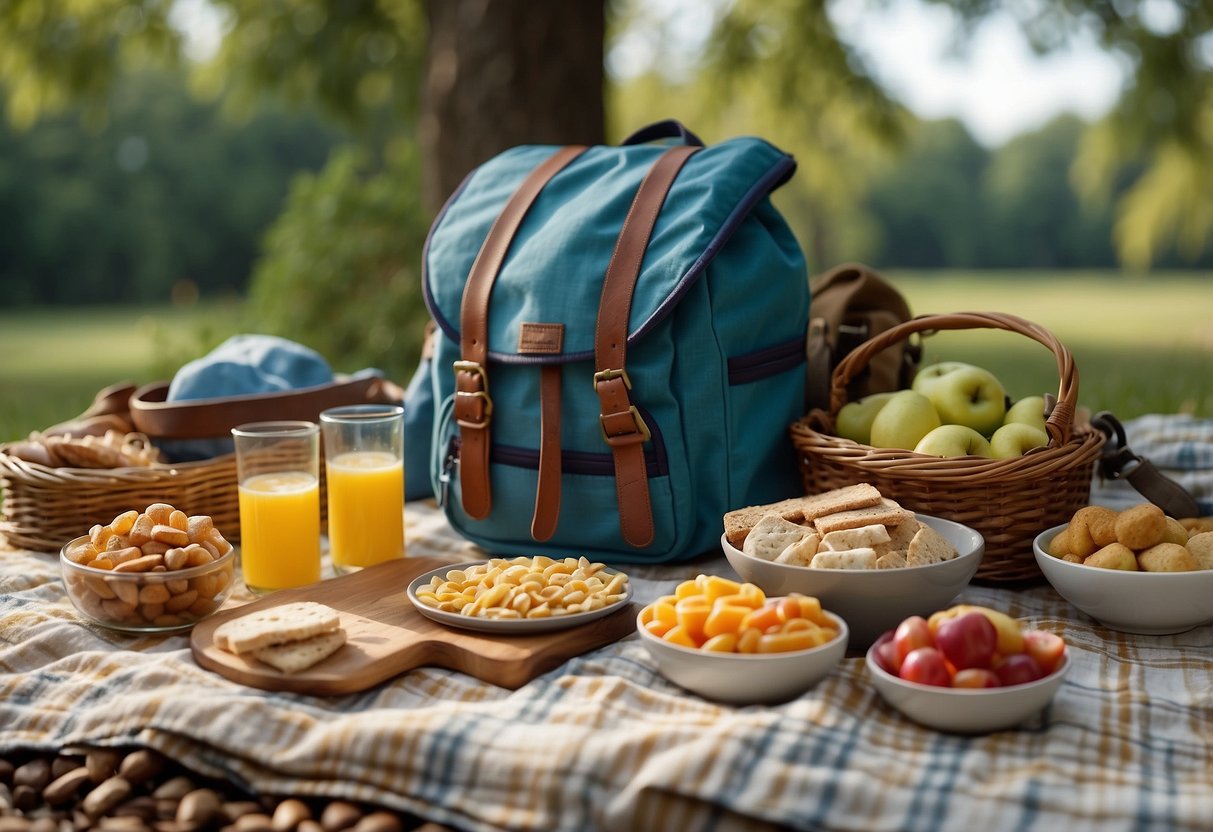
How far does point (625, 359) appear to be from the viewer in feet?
7.85

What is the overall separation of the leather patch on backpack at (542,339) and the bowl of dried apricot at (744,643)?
2.60 ft

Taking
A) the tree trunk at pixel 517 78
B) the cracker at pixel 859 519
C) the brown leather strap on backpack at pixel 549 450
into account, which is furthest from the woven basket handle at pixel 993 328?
the tree trunk at pixel 517 78

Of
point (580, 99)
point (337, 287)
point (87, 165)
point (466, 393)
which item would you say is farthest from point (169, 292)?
point (466, 393)

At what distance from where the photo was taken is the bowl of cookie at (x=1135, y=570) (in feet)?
6.40

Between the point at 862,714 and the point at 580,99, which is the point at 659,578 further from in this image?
the point at 580,99

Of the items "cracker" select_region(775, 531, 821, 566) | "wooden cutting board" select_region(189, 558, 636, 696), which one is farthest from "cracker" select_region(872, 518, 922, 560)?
"wooden cutting board" select_region(189, 558, 636, 696)

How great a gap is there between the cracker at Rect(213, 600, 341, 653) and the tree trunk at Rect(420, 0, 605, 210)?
267cm

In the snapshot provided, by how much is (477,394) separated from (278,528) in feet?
1.69

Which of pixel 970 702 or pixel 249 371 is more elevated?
pixel 249 371

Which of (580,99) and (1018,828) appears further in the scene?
(580,99)

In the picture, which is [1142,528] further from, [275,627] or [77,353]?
[77,353]

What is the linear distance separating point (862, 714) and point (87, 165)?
26.2 m

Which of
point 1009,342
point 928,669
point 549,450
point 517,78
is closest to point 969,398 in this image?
point 549,450

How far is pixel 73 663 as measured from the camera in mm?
1966
